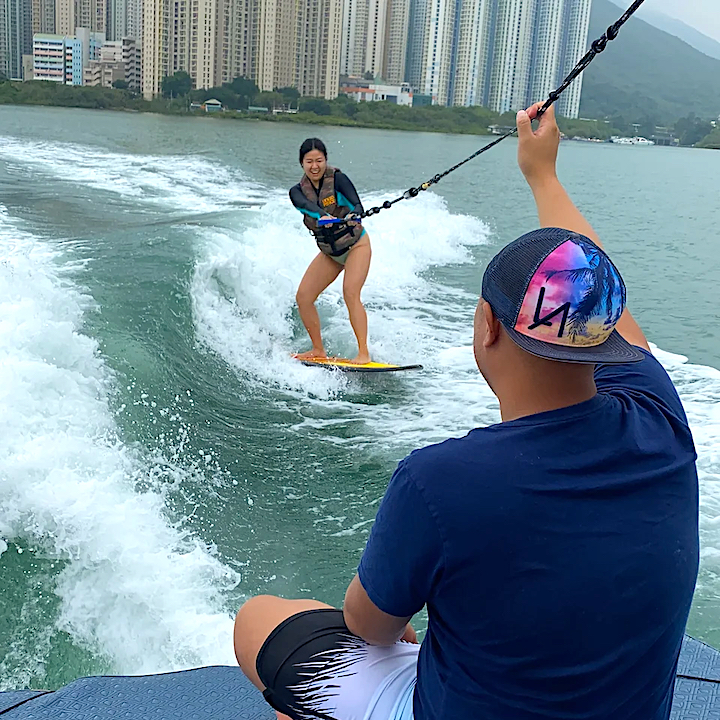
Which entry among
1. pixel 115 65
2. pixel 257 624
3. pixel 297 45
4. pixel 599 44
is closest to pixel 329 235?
pixel 599 44

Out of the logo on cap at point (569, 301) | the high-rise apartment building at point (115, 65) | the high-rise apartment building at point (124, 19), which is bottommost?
the logo on cap at point (569, 301)

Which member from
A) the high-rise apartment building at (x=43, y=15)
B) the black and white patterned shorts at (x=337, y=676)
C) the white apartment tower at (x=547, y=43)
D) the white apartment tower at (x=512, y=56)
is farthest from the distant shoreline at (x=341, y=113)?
the black and white patterned shorts at (x=337, y=676)

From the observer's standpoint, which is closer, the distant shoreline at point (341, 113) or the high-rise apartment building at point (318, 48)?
the distant shoreline at point (341, 113)

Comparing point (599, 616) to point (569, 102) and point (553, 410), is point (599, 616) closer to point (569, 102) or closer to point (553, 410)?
point (553, 410)

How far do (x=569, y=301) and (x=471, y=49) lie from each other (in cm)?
5908

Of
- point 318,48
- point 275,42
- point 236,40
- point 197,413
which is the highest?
point 318,48

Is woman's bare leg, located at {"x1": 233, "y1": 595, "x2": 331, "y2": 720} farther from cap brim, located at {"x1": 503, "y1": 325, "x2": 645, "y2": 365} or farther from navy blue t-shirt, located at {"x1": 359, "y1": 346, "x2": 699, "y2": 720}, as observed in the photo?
cap brim, located at {"x1": 503, "y1": 325, "x2": 645, "y2": 365}

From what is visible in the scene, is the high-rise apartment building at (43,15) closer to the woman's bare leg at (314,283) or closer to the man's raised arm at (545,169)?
the woman's bare leg at (314,283)

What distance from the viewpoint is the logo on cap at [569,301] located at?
1.06m

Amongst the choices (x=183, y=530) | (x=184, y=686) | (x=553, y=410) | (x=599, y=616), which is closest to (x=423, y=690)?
(x=599, y=616)

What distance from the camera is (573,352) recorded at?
106 centimetres

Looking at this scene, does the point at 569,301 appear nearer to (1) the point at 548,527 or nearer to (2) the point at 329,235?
(1) the point at 548,527

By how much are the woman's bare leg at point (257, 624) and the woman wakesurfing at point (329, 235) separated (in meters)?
4.12

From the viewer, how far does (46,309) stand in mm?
5016
